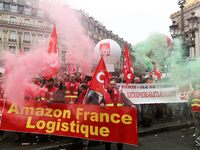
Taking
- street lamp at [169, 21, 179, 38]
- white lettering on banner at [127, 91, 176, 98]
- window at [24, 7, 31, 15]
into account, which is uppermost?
window at [24, 7, 31, 15]

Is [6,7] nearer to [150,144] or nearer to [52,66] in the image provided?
[52,66]

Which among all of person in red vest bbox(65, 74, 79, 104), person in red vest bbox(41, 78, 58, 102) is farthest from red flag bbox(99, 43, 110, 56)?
person in red vest bbox(41, 78, 58, 102)

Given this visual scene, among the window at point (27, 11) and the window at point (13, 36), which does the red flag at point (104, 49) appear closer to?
the window at point (13, 36)

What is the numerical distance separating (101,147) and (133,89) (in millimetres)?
3548

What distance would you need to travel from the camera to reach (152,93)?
9844mm

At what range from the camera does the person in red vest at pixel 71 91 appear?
290 inches

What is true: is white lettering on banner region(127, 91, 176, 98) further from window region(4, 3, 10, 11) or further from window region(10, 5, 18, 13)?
window region(4, 3, 10, 11)

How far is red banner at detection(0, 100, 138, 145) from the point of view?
585 centimetres

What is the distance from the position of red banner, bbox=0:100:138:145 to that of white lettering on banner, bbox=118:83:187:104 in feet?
12.4

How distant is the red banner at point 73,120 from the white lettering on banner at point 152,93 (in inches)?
149

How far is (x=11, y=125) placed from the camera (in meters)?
6.30

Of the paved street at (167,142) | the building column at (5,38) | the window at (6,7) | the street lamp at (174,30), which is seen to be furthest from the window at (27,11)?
the paved street at (167,142)

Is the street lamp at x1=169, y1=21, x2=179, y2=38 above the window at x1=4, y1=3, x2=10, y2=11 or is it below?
below

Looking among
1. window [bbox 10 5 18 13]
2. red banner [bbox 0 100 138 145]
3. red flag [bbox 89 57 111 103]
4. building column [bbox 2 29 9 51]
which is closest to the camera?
red banner [bbox 0 100 138 145]
